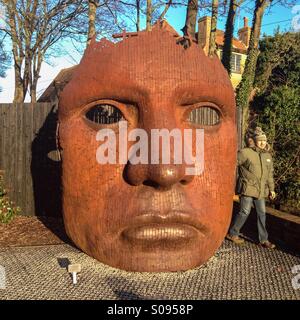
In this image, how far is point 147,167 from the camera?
366cm

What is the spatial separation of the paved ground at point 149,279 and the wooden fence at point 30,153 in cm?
208

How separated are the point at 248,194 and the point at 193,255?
1.69 m

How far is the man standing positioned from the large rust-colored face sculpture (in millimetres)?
1248

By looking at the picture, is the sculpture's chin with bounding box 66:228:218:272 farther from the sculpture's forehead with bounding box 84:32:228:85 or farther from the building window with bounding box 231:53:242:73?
the building window with bounding box 231:53:242:73

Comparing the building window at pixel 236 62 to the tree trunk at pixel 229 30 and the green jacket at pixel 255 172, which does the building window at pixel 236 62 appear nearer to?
the tree trunk at pixel 229 30

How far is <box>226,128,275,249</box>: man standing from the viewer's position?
17.6ft

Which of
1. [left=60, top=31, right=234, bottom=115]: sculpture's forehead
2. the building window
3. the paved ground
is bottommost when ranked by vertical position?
the paved ground

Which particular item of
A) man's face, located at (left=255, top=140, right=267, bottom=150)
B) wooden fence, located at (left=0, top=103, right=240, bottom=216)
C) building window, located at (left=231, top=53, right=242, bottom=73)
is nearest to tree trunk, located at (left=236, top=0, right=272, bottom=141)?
wooden fence, located at (left=0, top=103, right=240, bottom=216)

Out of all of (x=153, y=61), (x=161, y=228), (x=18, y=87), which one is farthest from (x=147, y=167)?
(x=18, y=87)

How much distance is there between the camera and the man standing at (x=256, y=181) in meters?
5.37

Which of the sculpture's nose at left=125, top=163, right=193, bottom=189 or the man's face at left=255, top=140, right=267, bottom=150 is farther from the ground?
the man's face at left=255, top=140, right=267, bottom=150

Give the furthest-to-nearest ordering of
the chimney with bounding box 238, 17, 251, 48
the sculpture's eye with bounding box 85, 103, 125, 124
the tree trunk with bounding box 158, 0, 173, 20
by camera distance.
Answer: the chimney with bounding box 238, 17, 251, 48
the tree trunk with bounding box 158, 0, 173, 20
the sculpture's eye with bounding box 85, 103, 125, 124

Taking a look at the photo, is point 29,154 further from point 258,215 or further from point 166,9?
point 166,9

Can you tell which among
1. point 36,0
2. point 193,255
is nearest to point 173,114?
point 193,255
